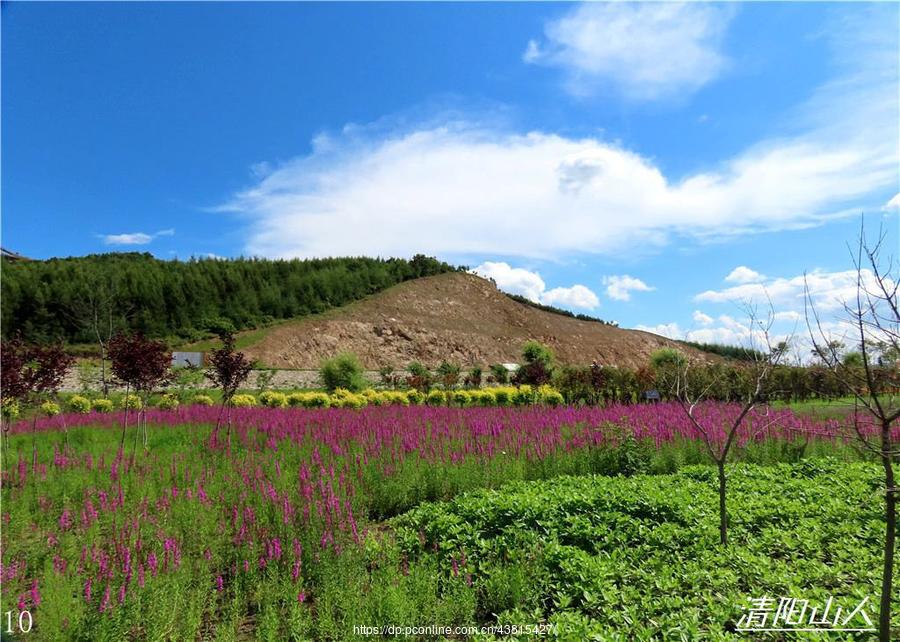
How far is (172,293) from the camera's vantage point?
35.6m

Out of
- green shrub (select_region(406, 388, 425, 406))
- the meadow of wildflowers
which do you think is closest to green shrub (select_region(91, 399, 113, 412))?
the meadow of wildflowers

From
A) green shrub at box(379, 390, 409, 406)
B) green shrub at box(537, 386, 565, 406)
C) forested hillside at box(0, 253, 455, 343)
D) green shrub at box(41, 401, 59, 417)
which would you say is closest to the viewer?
green shrub at box(41, 401, 59, 417)

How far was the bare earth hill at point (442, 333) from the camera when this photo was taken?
37281 millimetres

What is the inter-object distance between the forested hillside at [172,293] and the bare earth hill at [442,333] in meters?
3.05

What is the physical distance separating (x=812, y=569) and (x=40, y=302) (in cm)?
4031

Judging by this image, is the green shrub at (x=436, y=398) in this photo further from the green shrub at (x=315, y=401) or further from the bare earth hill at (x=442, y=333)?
the bare earth hill at (x=442, y=333)

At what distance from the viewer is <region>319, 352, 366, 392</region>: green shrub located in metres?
21.1

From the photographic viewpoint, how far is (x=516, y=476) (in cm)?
643

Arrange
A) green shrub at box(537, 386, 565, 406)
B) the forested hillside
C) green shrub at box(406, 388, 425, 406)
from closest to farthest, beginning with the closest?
green shrub at box(537, 386, 565, 406) < green shrub at box(406, 388, 425, 406) < the forested hillside

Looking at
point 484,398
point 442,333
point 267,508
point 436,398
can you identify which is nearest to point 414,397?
point 436,398

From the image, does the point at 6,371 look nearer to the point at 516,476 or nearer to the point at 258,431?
the point at 258,431

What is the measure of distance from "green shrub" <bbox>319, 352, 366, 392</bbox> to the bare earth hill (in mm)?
12302

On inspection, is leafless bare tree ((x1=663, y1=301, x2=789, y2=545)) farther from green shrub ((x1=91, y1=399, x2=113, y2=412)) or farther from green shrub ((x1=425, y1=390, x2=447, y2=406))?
green shrub ((x1=91, y1=399, x2=113, y2=412))

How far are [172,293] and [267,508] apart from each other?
1416 inches
